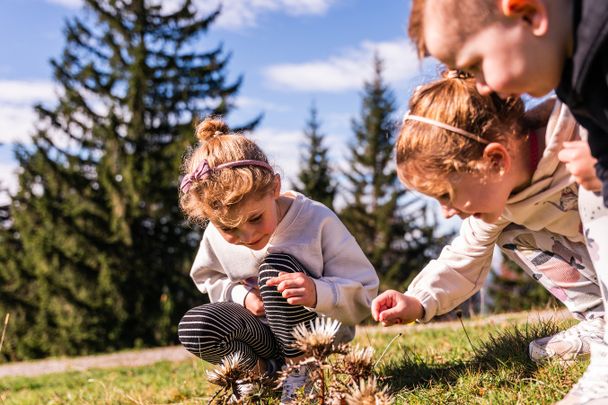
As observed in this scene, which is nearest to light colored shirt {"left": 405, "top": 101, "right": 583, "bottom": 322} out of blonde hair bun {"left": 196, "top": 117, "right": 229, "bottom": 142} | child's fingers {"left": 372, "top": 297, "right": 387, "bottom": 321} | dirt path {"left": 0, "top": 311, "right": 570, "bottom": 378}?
child's fingers {"left": 372, "top": 297, "right": 387, "bottom": 321}

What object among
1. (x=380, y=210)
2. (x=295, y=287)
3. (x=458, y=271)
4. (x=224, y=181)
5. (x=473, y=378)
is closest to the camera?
(x=473, y=378)

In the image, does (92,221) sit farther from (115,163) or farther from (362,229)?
(362,229)

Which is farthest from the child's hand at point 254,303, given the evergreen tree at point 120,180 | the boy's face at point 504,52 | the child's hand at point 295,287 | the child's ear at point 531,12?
the evergreen tree at point 120,180

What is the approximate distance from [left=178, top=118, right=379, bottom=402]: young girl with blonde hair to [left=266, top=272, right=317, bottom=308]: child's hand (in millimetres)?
12

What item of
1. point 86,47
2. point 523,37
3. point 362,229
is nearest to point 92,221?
point 86,47

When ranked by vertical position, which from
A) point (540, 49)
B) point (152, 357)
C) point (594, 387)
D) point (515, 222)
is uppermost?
point (540, 49)

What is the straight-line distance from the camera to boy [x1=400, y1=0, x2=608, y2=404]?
139 centimetres

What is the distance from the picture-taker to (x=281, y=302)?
262cm

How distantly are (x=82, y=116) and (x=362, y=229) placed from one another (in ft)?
43.8

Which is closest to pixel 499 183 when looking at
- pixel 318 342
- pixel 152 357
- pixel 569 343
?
pixel 569 343

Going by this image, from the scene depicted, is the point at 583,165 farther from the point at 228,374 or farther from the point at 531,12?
the point at 228,374

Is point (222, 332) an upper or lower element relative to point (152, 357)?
upper

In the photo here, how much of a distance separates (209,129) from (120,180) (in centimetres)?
1906

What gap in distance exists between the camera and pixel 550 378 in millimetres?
2035
